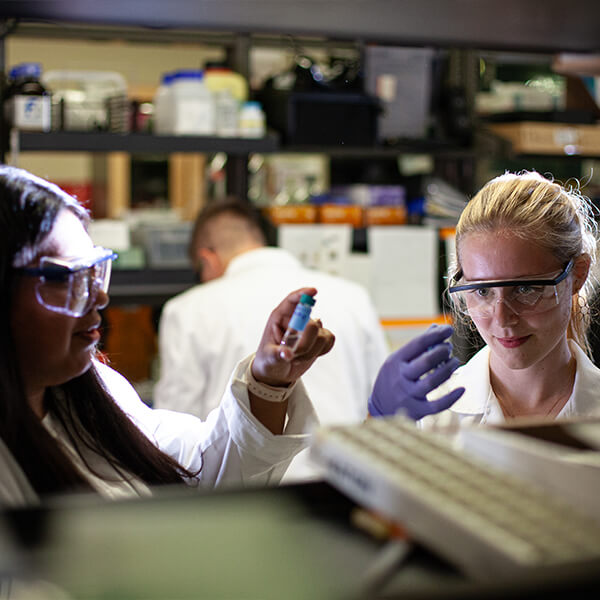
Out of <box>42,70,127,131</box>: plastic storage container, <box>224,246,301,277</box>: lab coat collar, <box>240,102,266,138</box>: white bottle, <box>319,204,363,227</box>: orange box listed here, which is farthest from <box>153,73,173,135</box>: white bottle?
<box>224,246,301,277</box>: lab coat collar

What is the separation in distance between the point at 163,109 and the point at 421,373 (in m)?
2.37

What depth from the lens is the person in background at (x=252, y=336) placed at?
2.42 m

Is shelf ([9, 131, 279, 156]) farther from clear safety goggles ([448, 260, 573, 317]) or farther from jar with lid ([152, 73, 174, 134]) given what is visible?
clear safety goggles ([448, 260, 573, 317])

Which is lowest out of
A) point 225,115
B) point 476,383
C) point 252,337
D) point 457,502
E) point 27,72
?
point 252,337

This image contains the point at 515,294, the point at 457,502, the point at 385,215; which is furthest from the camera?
the point at 385,215

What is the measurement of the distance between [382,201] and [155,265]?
3.36 ft

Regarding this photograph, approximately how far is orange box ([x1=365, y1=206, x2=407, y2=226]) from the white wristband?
243cm

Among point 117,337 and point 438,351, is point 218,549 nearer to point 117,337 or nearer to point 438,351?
point 438,351

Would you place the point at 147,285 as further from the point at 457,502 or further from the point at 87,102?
the point at 457,502

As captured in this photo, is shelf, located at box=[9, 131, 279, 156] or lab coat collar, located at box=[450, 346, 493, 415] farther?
shelf, located at box=[9, 131, 279, 156]

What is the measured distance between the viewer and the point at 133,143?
10.5 ft

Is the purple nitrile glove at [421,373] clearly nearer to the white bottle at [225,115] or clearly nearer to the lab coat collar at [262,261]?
the lab coat collar at [262,261]

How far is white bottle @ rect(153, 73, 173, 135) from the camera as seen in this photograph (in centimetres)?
327

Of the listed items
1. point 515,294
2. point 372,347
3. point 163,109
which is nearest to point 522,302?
point 515,294
